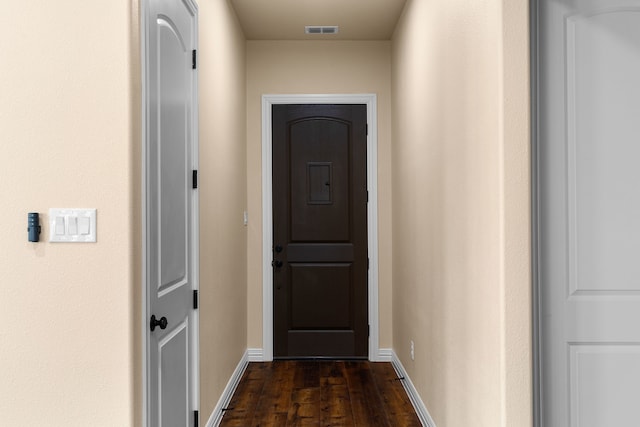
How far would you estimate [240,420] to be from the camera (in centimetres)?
324

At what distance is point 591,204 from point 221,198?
2.19 m

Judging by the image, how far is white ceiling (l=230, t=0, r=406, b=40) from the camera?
3811 mm

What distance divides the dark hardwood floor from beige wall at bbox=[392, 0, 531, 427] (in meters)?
0.27

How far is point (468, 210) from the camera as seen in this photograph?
7.38ft

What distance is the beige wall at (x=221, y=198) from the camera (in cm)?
288

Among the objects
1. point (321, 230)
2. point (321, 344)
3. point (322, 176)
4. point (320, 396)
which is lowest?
point (320, 396)

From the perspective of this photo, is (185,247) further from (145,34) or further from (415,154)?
(415,154)

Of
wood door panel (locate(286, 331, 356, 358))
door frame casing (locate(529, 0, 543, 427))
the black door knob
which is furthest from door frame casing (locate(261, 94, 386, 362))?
door frame casing (locate(529, 0, 543, 427))

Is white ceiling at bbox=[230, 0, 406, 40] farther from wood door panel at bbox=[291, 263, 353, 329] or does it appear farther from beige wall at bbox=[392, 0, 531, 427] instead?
wood door panel at bbox=[291, 263, 353, 329]

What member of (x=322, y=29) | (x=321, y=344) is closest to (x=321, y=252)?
(x=321, y=344)
